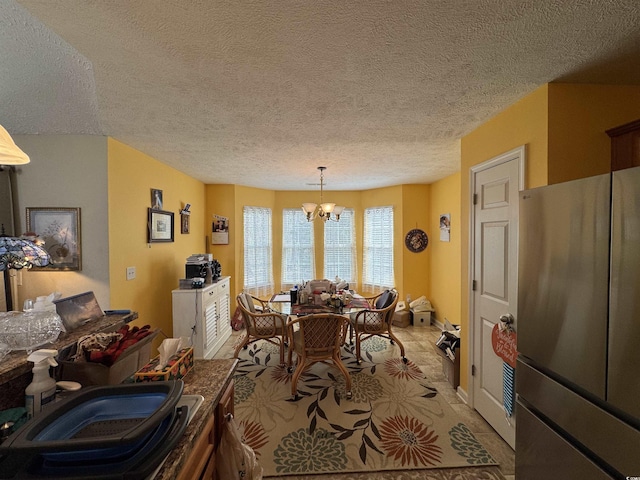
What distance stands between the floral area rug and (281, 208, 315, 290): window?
247 cm

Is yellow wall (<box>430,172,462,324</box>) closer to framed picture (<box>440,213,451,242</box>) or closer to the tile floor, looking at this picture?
framed picture (<box>440,213,451,242</box>)

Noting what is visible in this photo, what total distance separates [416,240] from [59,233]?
16.4 ft

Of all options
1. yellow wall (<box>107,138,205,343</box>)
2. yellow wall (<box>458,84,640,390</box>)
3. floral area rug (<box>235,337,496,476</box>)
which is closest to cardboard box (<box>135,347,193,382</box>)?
floral area rug (<box>235,337,496,476</box>)

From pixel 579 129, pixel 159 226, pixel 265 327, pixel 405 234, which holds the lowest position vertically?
pixel 265 327

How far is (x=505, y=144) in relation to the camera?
1951 mm

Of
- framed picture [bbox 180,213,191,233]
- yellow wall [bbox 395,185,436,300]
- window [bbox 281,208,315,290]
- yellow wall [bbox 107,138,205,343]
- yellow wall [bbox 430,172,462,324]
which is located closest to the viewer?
yellow wall [bbox 107,138,205,343]

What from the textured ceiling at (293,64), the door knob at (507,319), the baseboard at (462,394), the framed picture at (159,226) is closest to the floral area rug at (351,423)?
the baseboard at (462,394)

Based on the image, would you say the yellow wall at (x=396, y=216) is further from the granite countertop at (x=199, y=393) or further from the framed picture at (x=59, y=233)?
the granite countertop at (x=199, y=393)

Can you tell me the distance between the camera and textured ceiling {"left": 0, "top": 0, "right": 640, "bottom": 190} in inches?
43.2

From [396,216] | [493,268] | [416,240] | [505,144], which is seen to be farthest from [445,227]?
[505,144]

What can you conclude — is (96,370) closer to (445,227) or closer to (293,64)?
(293,64)

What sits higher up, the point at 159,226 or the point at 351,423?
the point at 159,226

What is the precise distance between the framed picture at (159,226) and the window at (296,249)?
237cm

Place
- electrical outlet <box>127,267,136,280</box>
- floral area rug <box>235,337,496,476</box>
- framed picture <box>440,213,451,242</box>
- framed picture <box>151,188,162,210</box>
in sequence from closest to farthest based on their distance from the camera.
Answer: floral area rug <box>235,337,496,476</box>
electrical outlet <box>127,267,136,280</box>
framed picture <box>151,188,162,210</box>
framed picture <box>440,213,451,242</box>
